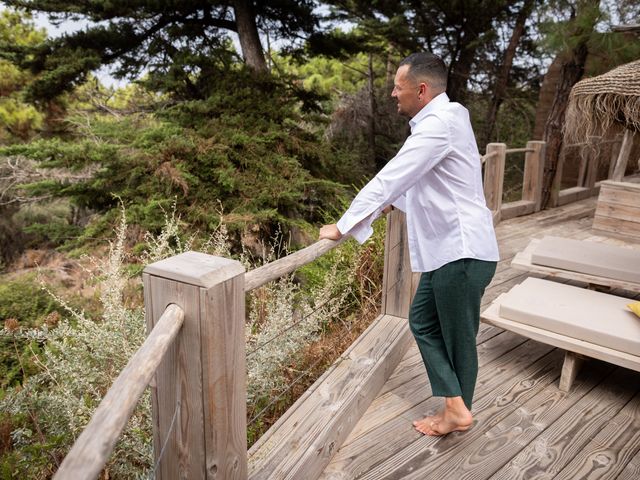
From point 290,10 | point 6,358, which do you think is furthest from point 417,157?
point 290,10

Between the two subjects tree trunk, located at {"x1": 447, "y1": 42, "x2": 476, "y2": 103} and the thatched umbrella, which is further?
tree trunk, located at {"x1": 447, "y1": 42, "x2": 476, "y2": 103}

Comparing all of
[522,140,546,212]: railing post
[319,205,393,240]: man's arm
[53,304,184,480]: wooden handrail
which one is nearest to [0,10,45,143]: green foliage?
[522,140,546,212]: railing post

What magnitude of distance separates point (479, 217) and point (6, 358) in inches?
200

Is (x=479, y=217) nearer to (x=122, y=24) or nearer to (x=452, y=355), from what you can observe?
(x=452, y=355)

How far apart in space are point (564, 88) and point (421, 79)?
21.4 ft

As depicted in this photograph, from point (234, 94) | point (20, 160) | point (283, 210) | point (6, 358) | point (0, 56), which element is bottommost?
point (6, 358)

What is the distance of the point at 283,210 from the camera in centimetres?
786

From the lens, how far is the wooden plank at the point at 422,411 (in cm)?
205

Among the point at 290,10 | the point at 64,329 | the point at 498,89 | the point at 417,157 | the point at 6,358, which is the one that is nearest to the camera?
the point at 417,157

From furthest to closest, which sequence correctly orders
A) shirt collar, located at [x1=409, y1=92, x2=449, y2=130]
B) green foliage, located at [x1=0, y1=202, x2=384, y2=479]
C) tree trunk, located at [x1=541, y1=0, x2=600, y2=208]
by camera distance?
tree trunk, located at [x1=541, y1=0, x2=600, y2=208]
green foliage, located at [x1=0, y1=202, x2=384, y2=479]
shirt collar, located at [x1=409, y1=92, x2=449, y2=130]

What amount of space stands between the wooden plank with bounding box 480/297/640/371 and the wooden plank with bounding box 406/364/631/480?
27 cm

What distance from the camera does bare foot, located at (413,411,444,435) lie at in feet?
7.32

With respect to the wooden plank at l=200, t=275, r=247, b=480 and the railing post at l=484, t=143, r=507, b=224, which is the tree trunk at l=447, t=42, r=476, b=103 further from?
the wooden plank at l=200, t=275, r=247, b=480

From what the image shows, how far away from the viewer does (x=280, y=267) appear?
160 cm
